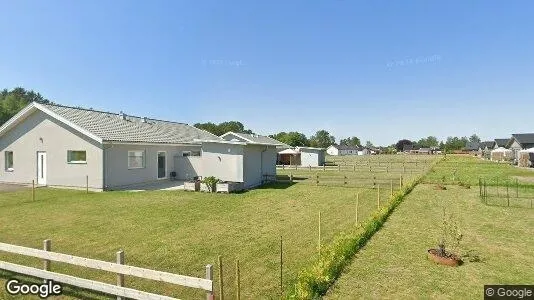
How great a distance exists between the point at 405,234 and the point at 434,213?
4511 mm

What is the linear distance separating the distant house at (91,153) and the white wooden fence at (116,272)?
48.7 feet

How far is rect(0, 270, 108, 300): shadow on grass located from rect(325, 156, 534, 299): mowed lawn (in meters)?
4.74

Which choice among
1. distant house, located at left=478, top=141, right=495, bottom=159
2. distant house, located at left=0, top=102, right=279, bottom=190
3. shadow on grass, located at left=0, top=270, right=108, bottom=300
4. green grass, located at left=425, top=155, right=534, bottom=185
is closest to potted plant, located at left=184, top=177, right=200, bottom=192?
distant house, located at left=0, top=102, right=279, bottom=190

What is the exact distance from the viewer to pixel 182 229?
1185cm

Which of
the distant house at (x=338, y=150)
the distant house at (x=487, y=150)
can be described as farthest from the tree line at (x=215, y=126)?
the distant house at (x=487, y=150)

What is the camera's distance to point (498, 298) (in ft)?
21.9

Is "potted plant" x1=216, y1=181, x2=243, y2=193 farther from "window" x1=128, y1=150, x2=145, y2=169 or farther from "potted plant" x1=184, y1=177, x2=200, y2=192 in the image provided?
"window" x1=128, y1=150, x2=145, y2=169

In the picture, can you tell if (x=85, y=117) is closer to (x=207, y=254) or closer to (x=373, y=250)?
(x=207, y=254)

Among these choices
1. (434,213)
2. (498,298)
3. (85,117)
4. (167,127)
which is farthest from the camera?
(167,127)

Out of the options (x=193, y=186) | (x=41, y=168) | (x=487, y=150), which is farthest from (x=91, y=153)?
(x=487, y=150)

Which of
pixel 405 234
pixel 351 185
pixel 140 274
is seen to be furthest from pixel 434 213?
pixel 140 274

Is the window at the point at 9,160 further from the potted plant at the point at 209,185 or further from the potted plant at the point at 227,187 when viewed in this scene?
the potted plant at the point at 227,187

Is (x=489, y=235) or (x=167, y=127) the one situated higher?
(x=167, y=127)

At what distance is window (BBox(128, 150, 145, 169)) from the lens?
76.4ft
